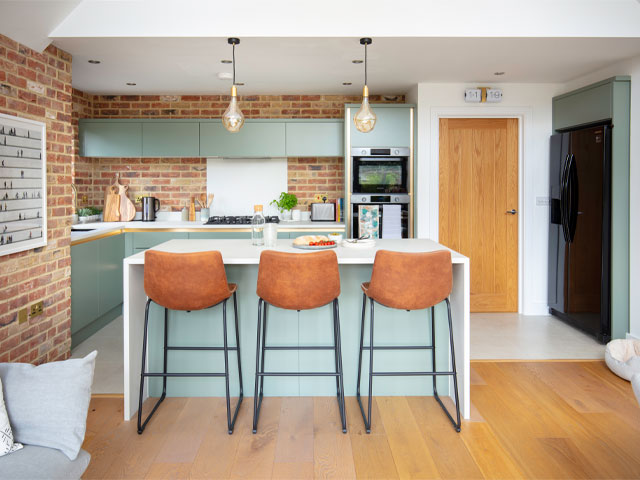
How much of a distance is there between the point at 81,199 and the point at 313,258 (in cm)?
393

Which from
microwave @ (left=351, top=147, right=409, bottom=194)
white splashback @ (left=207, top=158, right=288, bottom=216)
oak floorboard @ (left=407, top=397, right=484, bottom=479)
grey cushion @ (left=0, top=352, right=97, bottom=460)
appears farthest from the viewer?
white splashback @ (left=207, top=158, right=288, bottom=216)

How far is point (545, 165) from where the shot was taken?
5.00m

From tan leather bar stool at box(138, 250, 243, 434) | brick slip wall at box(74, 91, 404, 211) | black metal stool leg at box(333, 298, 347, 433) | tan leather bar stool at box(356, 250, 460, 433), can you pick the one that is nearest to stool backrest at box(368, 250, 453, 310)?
tan leather bar stool at box(356, 250, 460, 433)

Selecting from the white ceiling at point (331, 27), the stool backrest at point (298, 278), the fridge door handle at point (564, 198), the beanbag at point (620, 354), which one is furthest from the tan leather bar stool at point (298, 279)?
the fridge door handle at point (564, 198)

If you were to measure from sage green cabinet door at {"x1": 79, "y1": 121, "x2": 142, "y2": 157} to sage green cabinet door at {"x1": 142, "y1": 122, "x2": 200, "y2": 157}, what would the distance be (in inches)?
3.3

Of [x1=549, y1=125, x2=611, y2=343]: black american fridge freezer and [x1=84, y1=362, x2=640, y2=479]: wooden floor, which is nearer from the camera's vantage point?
[x1=84, y1=362, x2=640, y2=479]: wooden floor

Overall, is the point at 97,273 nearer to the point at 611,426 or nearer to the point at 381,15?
the point at 381,15

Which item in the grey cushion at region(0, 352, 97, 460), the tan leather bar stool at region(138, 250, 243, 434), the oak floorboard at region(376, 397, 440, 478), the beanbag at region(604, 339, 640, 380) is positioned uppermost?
the tan leather bar stool at region(138, 250, 243, 434)

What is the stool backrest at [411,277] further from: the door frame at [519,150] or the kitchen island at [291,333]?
the door frame at [519,150]

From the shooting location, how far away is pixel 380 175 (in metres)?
5.05

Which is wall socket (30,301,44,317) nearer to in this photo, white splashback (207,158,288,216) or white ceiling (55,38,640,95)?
white ceiling (55,38,640,95)

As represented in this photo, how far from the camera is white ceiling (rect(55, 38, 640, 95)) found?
11.8ft

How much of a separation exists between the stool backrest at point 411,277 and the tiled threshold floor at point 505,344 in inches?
56.2

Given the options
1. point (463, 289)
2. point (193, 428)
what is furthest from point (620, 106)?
point (193, 428)
